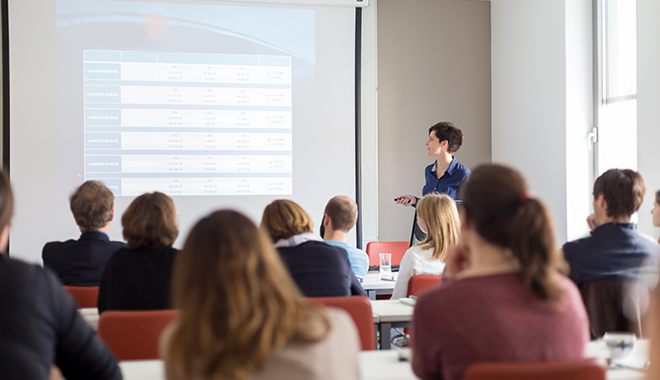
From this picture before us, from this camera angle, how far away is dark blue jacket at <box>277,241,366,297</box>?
228 centimetres

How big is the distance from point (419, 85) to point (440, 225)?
2909mm

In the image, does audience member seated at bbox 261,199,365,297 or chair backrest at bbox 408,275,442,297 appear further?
chair backrest at bbox 408,275,442,297

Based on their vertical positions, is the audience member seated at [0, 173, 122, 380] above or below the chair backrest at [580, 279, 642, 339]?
above

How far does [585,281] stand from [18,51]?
4.35 m

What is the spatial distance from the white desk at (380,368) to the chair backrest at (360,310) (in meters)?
0.19

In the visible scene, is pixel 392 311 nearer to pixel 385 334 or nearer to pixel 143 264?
pixel 385 334

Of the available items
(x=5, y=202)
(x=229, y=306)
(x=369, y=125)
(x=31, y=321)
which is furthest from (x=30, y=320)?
(x=369, y=125)

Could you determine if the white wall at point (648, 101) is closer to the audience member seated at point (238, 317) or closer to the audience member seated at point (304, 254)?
the audience member seated at point (304, 254)

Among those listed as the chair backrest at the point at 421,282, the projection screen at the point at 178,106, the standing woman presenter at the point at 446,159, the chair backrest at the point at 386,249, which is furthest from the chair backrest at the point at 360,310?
the projection screen at the point at 178,106

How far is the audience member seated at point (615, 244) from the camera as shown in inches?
91.7

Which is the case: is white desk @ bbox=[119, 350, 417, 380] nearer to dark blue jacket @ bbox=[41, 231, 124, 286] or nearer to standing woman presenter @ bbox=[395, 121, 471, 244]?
dark blue jacket @ bbox=[41, 231, 124, 286]

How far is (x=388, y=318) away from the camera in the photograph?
7.64ft

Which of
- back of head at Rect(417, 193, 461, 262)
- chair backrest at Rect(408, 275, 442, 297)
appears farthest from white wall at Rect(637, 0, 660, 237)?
chair backrest at Rect(408, 275, 442, 297)

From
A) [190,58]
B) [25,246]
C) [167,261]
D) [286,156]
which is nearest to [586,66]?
[286,156]
